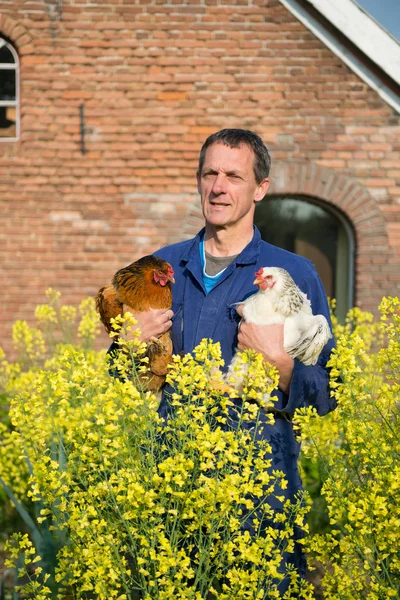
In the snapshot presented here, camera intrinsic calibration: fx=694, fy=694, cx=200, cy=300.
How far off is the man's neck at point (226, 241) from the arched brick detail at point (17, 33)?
223 inches

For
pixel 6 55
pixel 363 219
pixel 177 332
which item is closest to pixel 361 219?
pixel 363 219

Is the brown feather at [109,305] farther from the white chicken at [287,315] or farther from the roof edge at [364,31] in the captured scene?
the roof edge at [364,31]

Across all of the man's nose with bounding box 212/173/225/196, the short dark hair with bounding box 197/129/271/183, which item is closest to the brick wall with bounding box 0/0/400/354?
the short dark hair with bounding box 197/129/271/183

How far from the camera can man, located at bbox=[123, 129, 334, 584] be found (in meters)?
2.50

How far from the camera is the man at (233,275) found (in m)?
2.50

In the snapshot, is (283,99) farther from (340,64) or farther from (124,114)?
(124,114)

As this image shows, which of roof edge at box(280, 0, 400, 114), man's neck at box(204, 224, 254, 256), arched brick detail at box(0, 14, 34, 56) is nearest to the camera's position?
man's neck at box(204, 224, 254, 256)

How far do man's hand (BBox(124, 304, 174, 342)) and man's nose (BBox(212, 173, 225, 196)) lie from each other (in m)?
0.49

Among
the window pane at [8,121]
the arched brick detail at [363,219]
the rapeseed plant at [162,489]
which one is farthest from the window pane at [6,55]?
the rapeseed plant at [162,489]

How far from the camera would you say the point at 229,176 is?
264 cm

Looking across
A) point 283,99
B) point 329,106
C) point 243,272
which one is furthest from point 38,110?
point 243,272

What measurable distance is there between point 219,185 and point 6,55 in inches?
238

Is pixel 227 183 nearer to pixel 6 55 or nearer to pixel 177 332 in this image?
pixel 177 332

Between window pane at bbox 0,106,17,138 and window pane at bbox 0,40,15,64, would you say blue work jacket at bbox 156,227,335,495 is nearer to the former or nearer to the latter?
window pane at bbox 0,106,17,138
